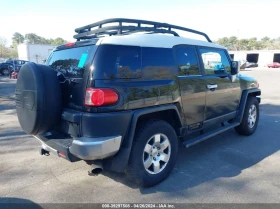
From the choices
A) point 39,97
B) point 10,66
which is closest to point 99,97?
point 39,97

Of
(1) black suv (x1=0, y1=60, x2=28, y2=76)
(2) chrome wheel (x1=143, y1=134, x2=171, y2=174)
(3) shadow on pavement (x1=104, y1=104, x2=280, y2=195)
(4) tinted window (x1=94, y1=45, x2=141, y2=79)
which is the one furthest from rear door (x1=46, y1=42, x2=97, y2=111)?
(1) black suv (x1=0, y1=60, x2=28, y2=76)

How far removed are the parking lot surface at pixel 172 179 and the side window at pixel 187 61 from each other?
1.50m

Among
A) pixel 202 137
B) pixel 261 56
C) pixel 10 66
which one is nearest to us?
pixel 202 137

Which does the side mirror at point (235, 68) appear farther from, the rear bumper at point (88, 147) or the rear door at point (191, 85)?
the rear bumper at point (88, 147)

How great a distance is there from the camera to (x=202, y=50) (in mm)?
3947

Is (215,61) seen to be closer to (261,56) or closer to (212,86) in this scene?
(212,86)

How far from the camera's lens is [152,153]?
3098mm

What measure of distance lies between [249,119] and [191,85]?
234cm

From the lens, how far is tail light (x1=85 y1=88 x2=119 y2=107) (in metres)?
2.57

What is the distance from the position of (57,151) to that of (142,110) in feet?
3.81

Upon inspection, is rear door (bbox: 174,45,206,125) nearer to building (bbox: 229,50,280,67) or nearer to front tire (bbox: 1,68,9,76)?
front tire (bbox: 1,68,9,76)

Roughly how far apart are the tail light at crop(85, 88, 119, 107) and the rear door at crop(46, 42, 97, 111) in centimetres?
10

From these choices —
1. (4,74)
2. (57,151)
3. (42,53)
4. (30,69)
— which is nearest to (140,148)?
(57,151)

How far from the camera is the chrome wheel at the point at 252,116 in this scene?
5113 mm
